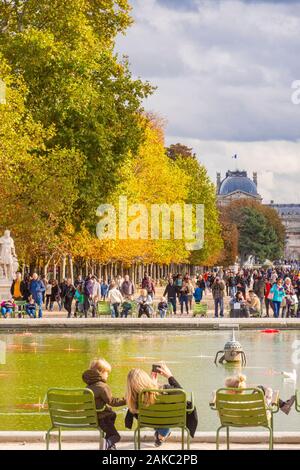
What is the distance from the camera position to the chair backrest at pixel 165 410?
39.5ft

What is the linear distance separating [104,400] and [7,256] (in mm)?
29256

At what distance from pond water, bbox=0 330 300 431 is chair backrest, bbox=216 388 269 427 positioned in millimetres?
2503

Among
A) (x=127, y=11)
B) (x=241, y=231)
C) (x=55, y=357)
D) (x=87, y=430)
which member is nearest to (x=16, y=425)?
(x=87, y=430)

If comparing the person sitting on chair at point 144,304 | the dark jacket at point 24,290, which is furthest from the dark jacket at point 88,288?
the person sitting on chair at point 144,304

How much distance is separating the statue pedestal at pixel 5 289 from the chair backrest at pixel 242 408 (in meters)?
29.4

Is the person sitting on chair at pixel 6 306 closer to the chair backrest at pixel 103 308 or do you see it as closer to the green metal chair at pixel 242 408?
the chair backrest at pixel 103 308

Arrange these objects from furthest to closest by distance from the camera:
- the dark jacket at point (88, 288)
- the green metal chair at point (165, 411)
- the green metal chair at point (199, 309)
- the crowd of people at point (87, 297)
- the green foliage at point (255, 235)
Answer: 1. the green foliage at point (255, 235)
2. the dark jacket at point (88, 288)
3. the green metal chair at point (199, 309)
4. the crowd of people at point (87, 297)
5. the green metal chair at point (165, 411)

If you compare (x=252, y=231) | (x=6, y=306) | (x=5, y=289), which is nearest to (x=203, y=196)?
(x=5, y=289)

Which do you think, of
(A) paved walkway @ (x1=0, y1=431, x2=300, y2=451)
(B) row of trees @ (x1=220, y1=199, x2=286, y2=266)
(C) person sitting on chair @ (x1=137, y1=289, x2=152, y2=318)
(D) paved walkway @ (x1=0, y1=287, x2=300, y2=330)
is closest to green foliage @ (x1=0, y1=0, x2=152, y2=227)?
(C) person sitting on chair @ (x1=137, y1=289, x2=152, y2=318)

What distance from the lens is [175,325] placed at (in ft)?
104

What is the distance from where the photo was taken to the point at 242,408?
12039 millimetres

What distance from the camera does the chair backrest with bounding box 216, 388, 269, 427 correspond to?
12.0 meters

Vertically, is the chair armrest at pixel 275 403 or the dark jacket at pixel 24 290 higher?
the dark jacket at pixel 24 290

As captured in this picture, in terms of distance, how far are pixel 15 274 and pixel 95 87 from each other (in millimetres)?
9304
